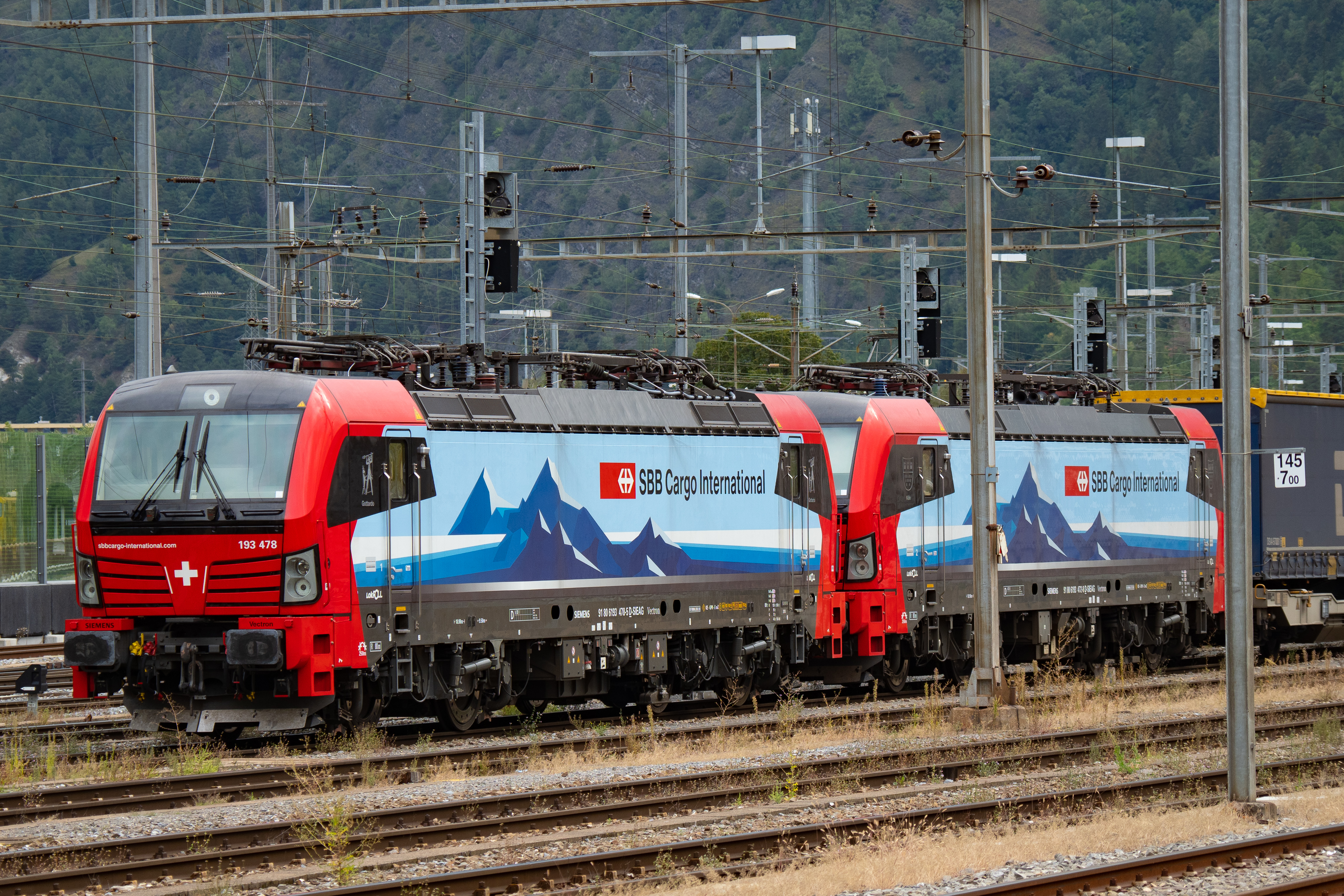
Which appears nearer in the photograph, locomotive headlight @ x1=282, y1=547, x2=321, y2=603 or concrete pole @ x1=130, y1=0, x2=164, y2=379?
locomotive headlight @ x1=282, y1=547, x2=321, y2=603

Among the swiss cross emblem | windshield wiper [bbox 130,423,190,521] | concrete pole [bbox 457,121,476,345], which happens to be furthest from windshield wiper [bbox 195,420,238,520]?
concrete pole [bbox 457,121,476,345]

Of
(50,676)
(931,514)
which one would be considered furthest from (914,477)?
(50,676)

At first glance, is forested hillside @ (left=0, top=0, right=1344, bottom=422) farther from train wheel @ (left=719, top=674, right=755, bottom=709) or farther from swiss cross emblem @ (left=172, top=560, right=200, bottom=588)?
swiss cross emblem @ (left=172, top=560, right=200, bottom=588)

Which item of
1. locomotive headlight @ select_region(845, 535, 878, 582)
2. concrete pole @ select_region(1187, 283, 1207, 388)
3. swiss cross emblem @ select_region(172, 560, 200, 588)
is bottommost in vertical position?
locomotive headlight @ select_region(845, 535, 878, 582)

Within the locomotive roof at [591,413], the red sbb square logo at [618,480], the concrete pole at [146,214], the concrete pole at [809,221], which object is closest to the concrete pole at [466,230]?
the locomotive roof at [591,413]

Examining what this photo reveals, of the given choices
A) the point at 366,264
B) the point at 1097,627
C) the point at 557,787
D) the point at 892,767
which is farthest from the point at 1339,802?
the point at 366,264

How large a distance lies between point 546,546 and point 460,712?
2.04 m

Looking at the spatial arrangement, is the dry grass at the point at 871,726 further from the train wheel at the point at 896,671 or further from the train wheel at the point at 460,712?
the train wheel at the point at 460,712

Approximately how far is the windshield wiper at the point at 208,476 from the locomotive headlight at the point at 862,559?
9.51 metres

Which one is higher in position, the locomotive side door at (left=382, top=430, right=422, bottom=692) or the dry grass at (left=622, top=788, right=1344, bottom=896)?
the locomotive side door at (left=382, top=430, right=422, bottom=692)

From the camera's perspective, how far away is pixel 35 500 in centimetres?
3038

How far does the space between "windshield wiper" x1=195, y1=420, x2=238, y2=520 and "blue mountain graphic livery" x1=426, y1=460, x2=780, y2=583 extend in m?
2.30

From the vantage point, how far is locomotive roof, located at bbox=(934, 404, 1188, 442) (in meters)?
26.0

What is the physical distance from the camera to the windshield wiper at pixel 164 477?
17.5 m
